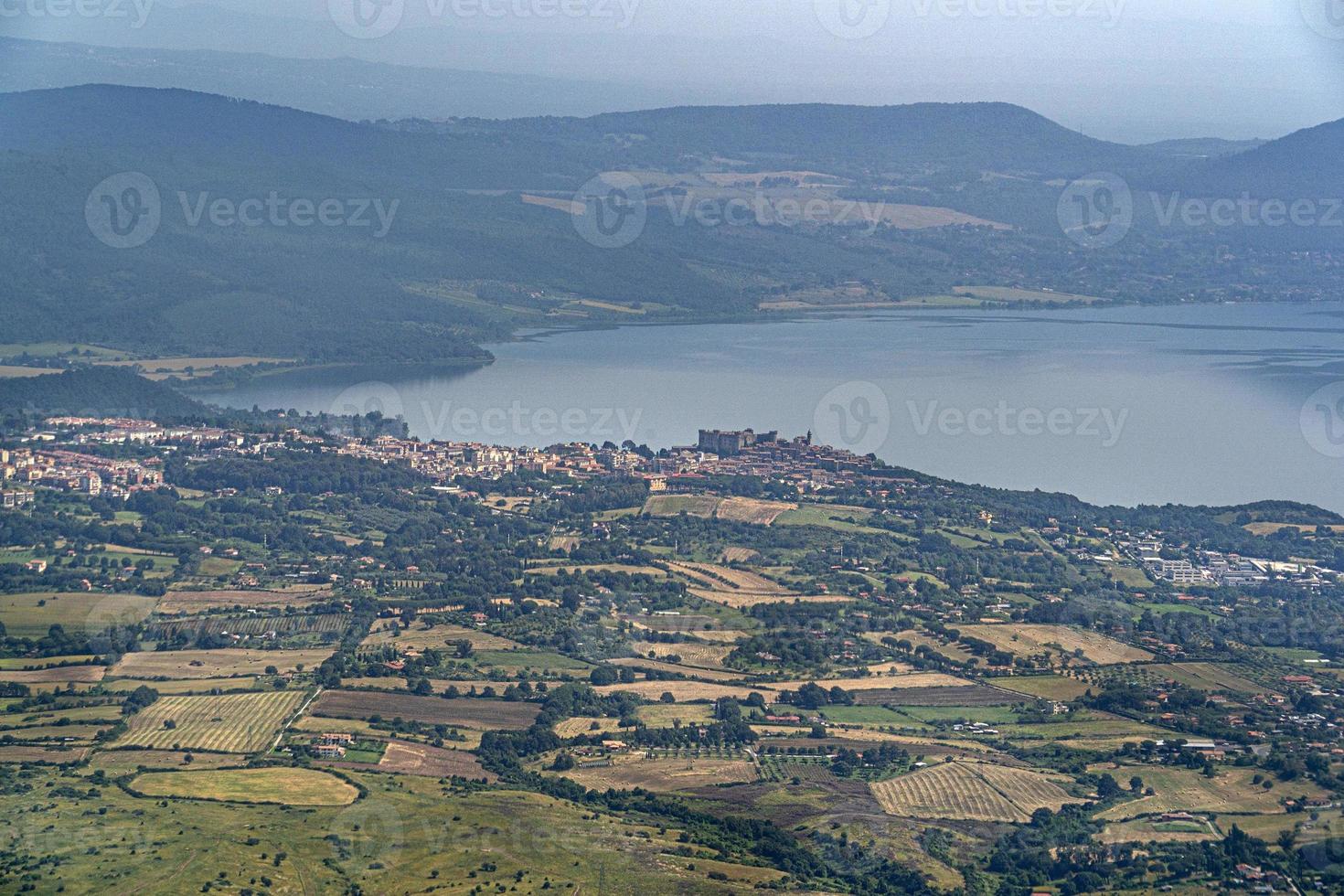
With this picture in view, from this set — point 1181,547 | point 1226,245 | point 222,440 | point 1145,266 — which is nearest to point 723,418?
point 222,440

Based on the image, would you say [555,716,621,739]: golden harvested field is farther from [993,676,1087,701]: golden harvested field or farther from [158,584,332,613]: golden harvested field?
[158,584,332,613]: golden harvested field

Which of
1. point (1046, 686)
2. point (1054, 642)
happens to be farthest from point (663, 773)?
point (1054, 642)

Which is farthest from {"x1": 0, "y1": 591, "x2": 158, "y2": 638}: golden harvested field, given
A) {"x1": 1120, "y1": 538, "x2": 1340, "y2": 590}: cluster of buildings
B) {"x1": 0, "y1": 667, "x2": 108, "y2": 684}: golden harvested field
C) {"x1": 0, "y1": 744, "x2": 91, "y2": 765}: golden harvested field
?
{"x1": 1120, "y1": 538, "x2": 1340, "y2": 590}: cluster of buildings

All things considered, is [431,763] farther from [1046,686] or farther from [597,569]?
[597,569]

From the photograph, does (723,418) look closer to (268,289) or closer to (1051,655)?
(1051,655)

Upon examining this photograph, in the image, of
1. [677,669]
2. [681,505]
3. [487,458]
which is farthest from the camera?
[487,458]

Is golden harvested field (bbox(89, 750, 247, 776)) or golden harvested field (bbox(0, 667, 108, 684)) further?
golden harvested field (bbox(0, 667, 108, 684))
